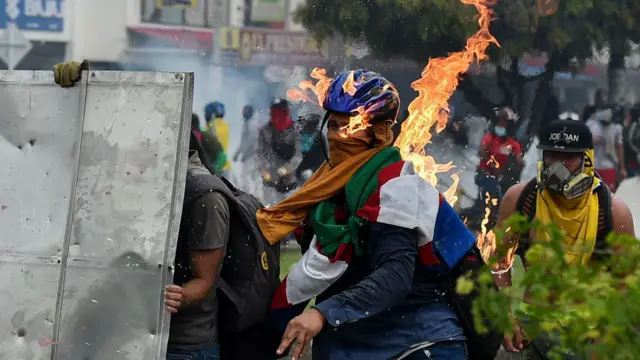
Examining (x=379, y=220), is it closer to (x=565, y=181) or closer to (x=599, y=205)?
(x=565, y=181)

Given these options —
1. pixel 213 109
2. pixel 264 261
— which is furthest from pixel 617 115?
pixel 264 261

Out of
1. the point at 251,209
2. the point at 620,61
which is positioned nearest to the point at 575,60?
the point at 620,61

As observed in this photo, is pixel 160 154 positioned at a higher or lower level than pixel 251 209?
higher

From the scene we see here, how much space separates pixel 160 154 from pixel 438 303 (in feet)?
3.17

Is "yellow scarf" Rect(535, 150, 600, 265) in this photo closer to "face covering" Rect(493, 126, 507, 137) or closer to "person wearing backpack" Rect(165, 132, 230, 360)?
"person wearing backpack" Rect(165, 132, 230, 360)

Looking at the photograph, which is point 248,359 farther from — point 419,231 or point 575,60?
point 575,60

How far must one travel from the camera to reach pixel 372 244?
3107 mm

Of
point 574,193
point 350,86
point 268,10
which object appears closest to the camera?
point 350,86

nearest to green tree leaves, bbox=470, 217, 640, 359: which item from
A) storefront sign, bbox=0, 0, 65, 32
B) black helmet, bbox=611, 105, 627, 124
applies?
storefront sign, bbox=0, 0, 65, 32

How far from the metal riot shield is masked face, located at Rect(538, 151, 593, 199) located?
1.53 m

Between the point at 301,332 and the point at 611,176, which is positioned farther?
the point at 611,176

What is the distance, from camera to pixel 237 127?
1519 cm

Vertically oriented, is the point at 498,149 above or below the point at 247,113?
below

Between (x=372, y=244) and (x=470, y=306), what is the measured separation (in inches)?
15.3
